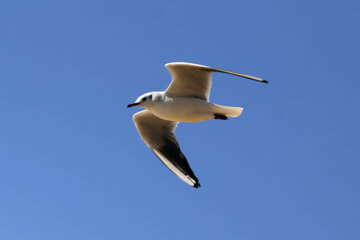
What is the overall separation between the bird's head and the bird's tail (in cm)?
80

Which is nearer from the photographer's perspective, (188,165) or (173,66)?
(173,66)

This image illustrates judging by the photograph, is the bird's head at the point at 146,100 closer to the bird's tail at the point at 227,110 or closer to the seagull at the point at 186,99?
the seagull at the point at 186,99

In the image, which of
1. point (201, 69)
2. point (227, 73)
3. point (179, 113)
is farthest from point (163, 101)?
point (227, 73)

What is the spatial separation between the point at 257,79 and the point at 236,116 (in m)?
1.20

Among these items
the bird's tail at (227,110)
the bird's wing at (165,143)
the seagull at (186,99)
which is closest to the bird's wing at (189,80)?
the seagull at (186,99)

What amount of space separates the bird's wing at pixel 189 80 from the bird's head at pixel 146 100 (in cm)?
19

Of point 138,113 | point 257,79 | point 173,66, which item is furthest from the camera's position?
point 138,113

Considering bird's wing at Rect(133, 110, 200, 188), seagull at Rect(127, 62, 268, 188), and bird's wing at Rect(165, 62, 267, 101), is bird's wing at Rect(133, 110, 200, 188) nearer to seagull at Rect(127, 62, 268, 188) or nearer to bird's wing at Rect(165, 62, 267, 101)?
seagull at Rect(127, 62, 268, 188)

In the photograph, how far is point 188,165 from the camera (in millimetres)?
8203

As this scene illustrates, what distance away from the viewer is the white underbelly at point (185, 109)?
7.07 metres

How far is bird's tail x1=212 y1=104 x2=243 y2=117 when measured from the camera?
7.05 meters

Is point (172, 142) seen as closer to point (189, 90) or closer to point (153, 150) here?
point (153, 150)

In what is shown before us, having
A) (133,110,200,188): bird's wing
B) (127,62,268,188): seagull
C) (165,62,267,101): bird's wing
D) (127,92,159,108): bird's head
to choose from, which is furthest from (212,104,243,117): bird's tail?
(133,110,200,188): bird's wing

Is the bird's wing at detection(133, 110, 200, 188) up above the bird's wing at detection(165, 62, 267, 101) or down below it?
below
